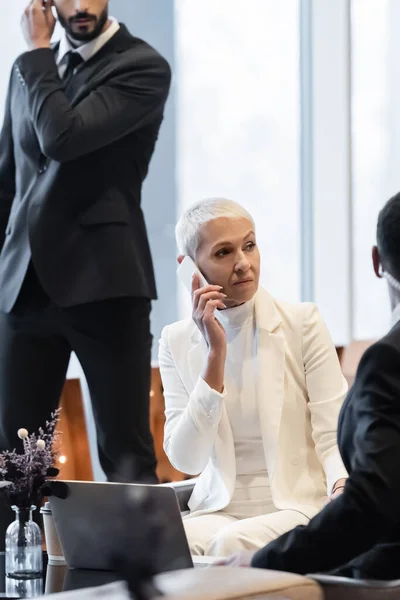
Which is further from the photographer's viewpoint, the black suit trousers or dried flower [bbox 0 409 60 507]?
the black suit trousers

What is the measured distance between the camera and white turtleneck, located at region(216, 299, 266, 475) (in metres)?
2.80

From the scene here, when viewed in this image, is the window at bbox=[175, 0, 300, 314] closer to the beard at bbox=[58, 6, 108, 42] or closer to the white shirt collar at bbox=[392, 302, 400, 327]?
the beard at bbox=[58, 6, 108, 42]

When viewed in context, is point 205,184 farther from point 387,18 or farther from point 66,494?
point 66,494

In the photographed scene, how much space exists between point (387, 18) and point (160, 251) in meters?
2.24

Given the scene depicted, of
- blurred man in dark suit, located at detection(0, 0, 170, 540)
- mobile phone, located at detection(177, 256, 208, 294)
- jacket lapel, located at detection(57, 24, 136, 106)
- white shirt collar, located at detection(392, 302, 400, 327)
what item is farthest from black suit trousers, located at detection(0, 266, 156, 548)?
white shirt collar, located at detection(392, 302, 400, 327)

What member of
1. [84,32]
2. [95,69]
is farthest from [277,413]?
[84,32]

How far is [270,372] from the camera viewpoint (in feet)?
9.23

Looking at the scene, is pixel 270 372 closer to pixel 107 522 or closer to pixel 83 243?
pixel 107 522

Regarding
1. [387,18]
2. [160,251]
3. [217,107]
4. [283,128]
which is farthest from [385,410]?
[387,18]

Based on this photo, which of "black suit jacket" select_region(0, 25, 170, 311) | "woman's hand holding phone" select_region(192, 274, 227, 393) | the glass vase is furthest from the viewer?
"black suit jacket" select_region(0, 25, 170, 311)

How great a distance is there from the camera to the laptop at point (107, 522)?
212 centimetres

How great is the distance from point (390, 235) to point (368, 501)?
1.36ft

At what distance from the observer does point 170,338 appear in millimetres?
2963

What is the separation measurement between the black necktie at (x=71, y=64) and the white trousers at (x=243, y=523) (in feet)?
5.16
